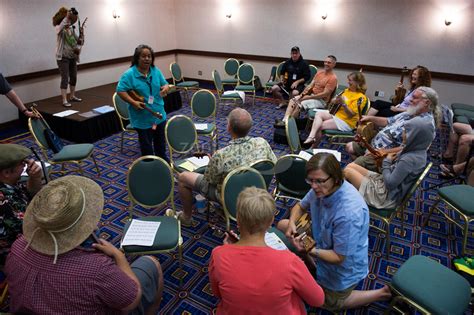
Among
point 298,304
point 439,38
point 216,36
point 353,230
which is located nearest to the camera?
point 298,304

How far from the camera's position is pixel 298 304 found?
143 centimetres

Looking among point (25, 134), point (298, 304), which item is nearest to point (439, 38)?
point (298, 304)

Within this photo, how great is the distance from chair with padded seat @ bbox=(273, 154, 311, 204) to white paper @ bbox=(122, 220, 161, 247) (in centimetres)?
121

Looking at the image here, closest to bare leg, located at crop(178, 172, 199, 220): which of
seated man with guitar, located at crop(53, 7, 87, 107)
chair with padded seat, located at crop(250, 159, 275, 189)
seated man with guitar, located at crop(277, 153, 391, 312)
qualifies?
chair with padded seat, located at crop(250, 159, 275, 189)

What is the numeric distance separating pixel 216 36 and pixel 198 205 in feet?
21.4

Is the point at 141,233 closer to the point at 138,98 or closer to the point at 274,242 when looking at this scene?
the point at 274,242

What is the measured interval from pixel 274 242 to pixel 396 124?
230cm

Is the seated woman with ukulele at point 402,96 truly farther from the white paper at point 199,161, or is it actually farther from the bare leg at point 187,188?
the bare leg at point 187,188

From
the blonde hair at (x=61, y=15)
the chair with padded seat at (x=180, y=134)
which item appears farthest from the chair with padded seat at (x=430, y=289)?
the blonde hair at (x=61, y=15)

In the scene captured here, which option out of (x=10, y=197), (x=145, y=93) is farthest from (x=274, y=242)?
(x=145, y=93)

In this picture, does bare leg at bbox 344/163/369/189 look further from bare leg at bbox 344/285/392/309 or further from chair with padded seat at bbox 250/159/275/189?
bare leg at bbox 344/285/392/309

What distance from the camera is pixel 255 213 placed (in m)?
1.39

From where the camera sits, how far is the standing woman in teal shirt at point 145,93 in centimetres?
338

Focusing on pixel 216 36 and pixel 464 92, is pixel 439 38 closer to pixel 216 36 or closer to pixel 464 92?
pixel 464 92
